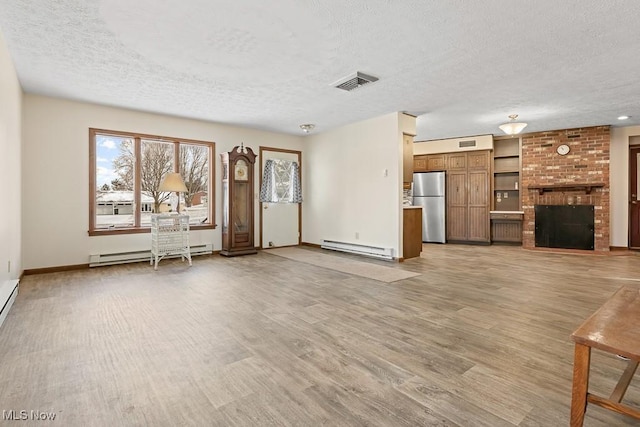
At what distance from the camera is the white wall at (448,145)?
25.1 ft

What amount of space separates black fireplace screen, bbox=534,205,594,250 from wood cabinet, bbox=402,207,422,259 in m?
3.25

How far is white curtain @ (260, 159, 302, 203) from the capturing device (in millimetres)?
7043

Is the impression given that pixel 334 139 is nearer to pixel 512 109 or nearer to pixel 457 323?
pixel 512 109

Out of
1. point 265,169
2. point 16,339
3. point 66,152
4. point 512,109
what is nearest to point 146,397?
point 16,339

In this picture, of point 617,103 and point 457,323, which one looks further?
point 617,103

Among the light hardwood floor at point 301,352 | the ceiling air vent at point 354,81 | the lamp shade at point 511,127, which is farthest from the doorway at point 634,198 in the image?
the ceiling air vent at point 354,81

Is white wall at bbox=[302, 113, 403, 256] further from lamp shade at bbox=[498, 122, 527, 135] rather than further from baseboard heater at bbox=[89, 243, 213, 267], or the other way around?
baseboard heater at bbox=[89, 243, 213, 267]

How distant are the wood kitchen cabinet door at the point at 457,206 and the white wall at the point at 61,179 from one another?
22.0ft

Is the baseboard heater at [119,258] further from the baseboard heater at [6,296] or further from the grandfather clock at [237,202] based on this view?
the baseboard heater at [6,296]

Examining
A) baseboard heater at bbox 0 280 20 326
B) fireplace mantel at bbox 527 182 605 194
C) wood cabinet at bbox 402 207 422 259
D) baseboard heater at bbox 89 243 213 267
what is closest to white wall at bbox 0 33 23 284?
baseboard heater at bbox 0 280 20 326

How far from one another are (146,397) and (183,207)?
190 inches

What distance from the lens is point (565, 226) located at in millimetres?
6973

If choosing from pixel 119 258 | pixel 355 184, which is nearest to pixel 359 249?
pixel 355 184

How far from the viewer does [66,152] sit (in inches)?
194
